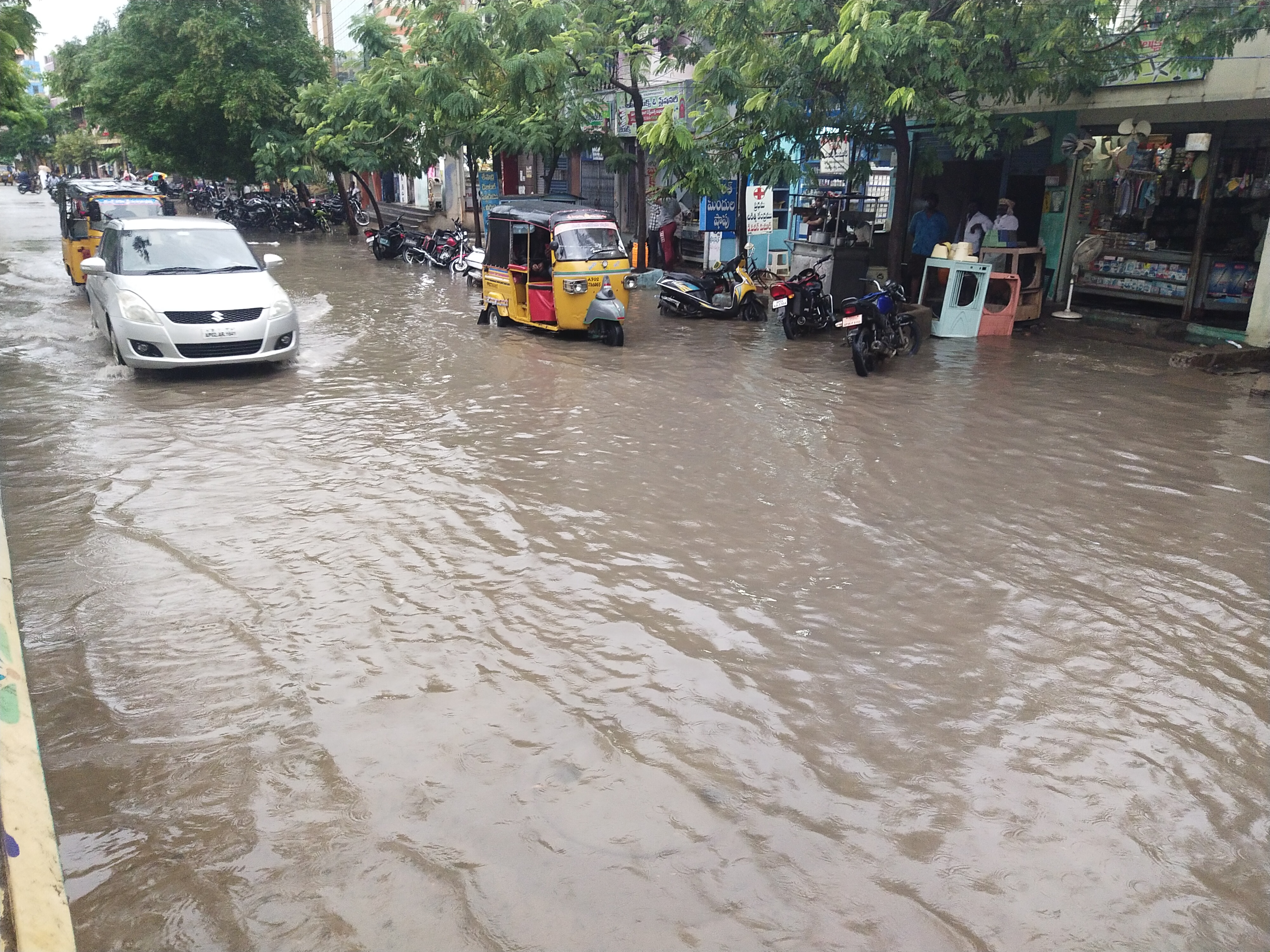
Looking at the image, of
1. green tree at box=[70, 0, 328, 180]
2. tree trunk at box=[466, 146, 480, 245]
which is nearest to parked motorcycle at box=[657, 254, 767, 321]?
tree trunk at box=[466, 146, 480, 245]

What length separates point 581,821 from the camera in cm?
354

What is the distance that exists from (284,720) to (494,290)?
1020cm

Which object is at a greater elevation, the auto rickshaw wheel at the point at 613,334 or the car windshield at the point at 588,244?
the car windshield at the point at 588,244

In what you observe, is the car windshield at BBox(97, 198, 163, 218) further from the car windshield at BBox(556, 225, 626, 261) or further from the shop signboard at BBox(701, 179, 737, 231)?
the shop signboard at BBox(701, 179, 737, 231)

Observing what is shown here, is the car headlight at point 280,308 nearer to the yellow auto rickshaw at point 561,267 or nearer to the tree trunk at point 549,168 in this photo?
the yellow auto rickshaw at point 561,267

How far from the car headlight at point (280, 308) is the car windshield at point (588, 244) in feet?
10.9

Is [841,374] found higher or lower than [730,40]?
lower

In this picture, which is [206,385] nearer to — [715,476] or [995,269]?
[715,476]

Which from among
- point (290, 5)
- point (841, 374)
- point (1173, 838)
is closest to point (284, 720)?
point (1173, 838)

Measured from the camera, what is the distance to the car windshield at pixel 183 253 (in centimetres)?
1036

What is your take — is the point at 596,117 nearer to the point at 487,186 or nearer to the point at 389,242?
the point at 487,186

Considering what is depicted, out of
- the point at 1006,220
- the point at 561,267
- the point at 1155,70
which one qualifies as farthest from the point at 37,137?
the point at 1155,70

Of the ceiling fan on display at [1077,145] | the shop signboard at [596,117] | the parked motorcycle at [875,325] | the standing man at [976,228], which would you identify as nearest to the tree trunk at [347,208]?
the shop signboard at [596,117]

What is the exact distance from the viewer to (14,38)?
12586 millimetres
